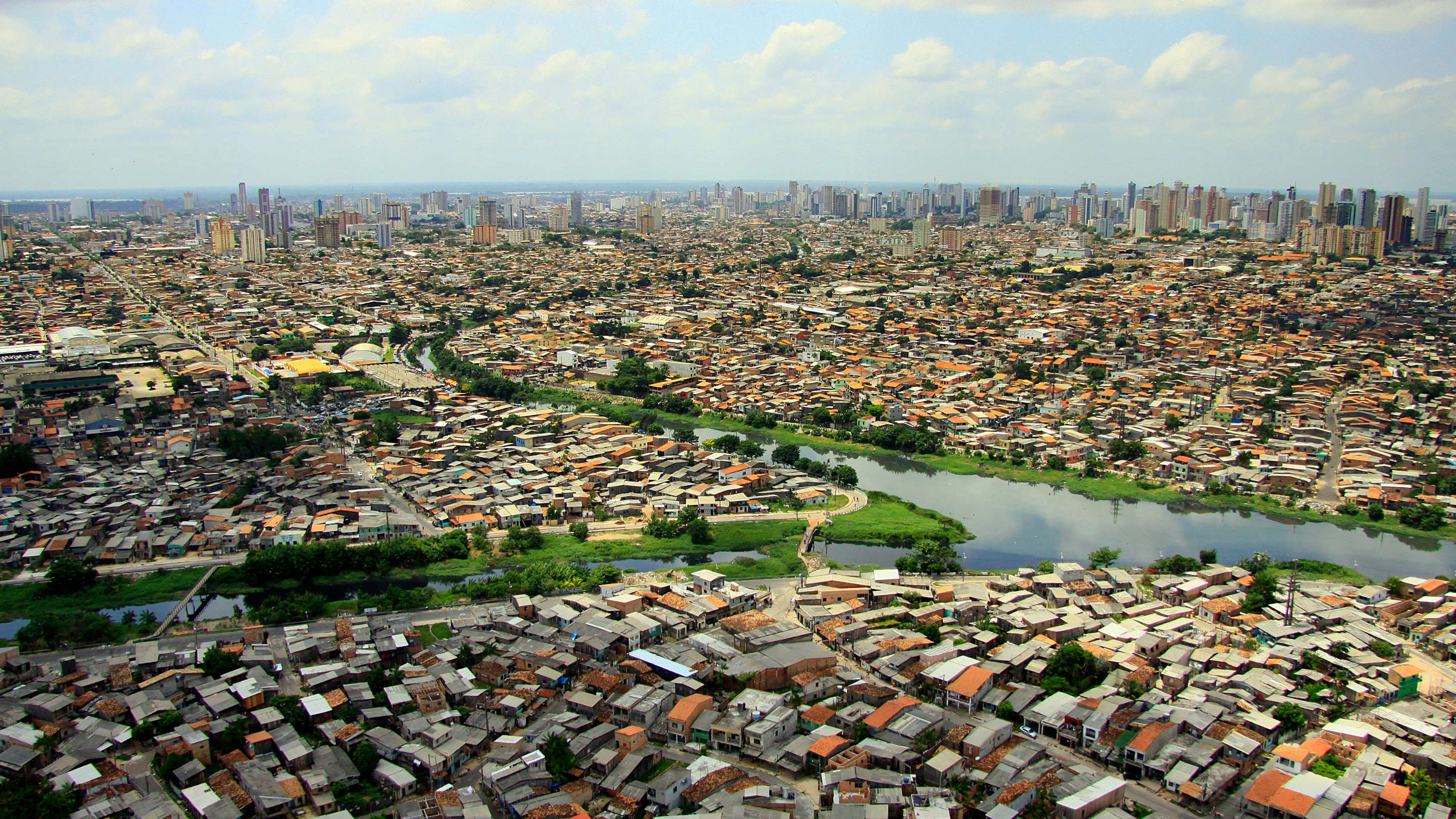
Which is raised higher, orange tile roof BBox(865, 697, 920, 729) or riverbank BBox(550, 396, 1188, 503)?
riverbank BBox(550, 396, 1188, 503)

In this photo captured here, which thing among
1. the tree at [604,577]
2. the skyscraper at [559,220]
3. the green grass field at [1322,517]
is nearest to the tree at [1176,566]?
the green grass field at [1322,517]

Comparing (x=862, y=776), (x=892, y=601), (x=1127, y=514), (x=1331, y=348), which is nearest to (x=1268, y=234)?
(x=1331, y=348)

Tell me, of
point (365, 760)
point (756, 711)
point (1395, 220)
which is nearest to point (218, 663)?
point (365, 760)

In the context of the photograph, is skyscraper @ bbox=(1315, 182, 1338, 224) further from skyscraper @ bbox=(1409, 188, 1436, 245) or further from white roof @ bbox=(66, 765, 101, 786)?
white roof @ bbox=(66, 765, 101, 786)

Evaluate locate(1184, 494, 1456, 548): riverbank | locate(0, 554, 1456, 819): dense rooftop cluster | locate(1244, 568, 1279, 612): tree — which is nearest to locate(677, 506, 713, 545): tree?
locate(0, 554, 1456, 819): dense rooftop cluster

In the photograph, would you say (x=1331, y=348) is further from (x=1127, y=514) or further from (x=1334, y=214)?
(x=1334, y=214)

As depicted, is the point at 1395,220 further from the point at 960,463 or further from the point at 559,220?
the point at 559,220

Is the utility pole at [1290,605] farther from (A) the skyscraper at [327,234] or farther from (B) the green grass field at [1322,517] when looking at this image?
(A) the skyscraper at [327,234]
